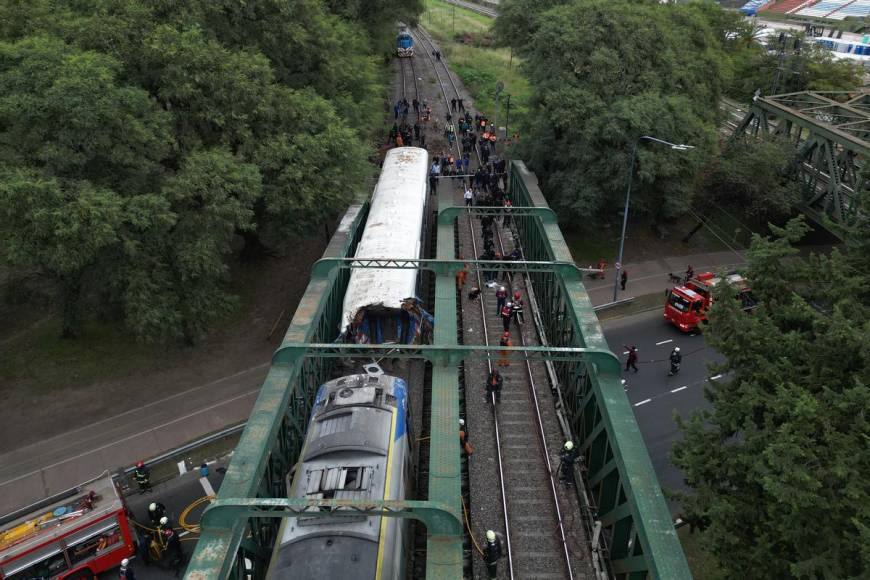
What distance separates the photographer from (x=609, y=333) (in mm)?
29906

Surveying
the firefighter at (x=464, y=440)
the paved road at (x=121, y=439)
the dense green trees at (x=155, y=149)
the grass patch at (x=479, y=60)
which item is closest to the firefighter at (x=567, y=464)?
the firefighter at (x=464, y=440)

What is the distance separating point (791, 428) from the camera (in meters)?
11.0

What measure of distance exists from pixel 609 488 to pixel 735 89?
4814 centimetres

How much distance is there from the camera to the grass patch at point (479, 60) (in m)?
54.7

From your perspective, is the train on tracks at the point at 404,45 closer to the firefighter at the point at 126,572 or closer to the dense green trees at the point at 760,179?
the dense green trees at the point at 760,179

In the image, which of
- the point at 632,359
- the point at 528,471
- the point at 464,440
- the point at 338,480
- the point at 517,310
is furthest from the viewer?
the point at 632,359

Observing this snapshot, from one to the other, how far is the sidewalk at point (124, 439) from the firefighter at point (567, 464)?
44.8 ft

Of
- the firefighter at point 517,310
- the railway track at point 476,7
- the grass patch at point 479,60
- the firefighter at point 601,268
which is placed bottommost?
the firefighter at point 601,268

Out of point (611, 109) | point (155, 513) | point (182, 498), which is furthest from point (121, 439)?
point (611, 109)

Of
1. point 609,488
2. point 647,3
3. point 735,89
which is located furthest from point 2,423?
point 735,89

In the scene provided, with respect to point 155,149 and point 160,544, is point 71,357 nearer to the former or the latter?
point 155,149

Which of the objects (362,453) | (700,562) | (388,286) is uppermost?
(388,286)

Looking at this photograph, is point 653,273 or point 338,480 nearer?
point 338,480

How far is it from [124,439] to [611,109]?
1095 inches
